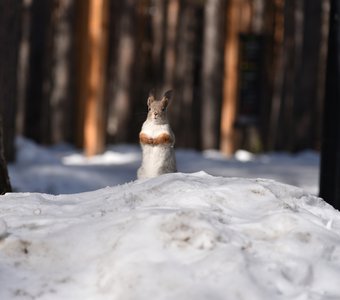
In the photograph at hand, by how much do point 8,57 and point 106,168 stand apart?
2.01 metres

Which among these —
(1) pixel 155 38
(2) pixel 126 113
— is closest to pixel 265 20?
(1) pixel 155 38

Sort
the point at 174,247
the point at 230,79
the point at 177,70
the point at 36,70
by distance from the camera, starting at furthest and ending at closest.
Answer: the point at 177,70 → the point at 230,79 → the point at 36,70 → the point at 174,247

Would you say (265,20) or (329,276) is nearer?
(329,276)

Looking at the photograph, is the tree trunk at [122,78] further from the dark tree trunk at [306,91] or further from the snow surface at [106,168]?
the dark tree trunk at [306,91]

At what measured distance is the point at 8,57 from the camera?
8.91 m

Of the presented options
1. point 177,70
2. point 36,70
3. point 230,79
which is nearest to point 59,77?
point 36,70

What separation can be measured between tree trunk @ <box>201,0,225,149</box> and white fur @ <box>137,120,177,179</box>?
7.82 metres

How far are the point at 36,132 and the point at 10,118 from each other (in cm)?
314

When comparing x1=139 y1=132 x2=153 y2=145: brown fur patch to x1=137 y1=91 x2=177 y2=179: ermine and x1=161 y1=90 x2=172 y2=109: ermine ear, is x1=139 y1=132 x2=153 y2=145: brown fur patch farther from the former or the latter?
x1=161 y1=90 x2=172 y2=109: ermine ear

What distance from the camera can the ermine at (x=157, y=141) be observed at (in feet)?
16.5

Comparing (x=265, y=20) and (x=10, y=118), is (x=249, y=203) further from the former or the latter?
(x=265, y=20)

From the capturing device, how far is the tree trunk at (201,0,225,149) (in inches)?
504

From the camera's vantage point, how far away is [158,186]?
4227mm

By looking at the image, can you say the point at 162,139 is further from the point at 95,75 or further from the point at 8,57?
the point at 95,75
